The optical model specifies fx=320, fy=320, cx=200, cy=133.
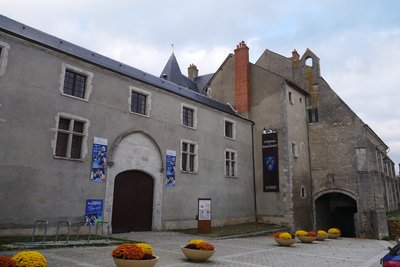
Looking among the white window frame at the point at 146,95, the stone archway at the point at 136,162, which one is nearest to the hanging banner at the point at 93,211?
the stone archway at the point at 136,162

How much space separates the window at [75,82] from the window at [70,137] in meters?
1.11

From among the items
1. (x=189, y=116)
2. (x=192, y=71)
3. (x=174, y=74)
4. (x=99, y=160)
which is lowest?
(x=99, y=160)

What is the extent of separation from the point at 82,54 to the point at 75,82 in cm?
197

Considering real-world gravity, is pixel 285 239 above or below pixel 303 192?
below

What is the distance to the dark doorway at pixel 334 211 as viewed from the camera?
1000 inches

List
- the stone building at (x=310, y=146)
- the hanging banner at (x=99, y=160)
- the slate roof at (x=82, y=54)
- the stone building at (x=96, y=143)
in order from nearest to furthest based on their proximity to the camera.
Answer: the stone building at (x=96, y=143) → the slate roof at (x=82, y=54) → the hanging banner at (x=99, y=160) → the stone building at (x=310, y=146)

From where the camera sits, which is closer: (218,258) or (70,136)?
(218,258)

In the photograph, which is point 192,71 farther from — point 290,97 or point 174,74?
point 290,97

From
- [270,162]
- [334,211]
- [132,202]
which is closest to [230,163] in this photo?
[270,162]

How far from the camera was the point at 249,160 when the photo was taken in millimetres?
23484

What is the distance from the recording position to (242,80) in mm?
25141

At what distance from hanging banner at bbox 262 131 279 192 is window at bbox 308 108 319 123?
5.16 m

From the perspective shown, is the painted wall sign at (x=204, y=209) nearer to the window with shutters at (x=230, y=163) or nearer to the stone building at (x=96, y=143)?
the stone building at (x=96, y=143)

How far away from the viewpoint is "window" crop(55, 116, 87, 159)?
13.1m
